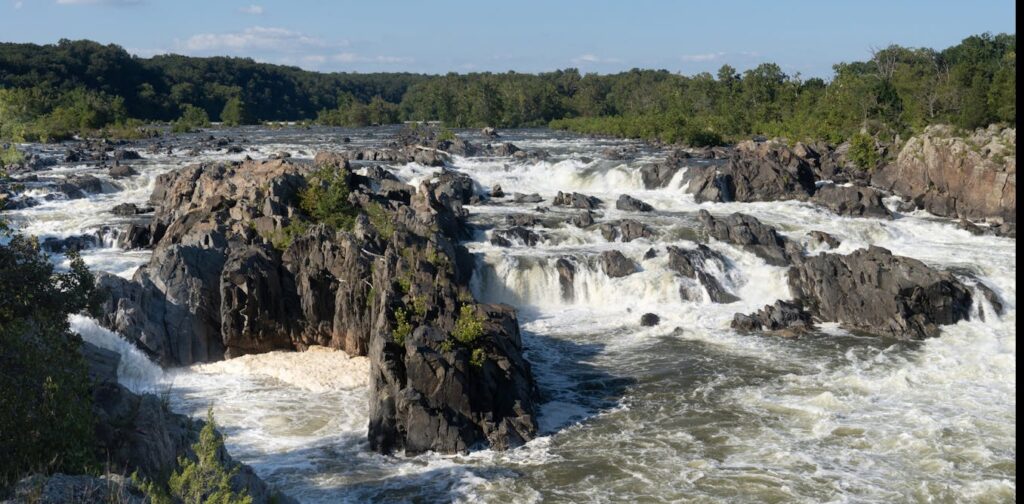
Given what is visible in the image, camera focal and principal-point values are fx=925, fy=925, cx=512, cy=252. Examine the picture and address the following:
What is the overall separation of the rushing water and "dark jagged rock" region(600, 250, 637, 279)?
339mm

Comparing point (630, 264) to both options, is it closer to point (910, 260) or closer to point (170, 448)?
point (910, 260)

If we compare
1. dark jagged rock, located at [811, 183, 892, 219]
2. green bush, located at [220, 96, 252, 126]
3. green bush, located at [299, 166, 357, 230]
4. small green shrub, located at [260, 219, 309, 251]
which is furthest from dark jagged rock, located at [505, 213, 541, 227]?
green bush, located at [220, 96, 252, 126]

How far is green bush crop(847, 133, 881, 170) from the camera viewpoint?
5681 cm

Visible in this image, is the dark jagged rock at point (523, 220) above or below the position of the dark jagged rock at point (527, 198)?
below

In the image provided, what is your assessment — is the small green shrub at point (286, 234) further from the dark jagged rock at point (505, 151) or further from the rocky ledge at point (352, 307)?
the dark jagged rock at point (505, 151)

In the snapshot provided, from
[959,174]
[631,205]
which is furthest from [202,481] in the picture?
[959,174]

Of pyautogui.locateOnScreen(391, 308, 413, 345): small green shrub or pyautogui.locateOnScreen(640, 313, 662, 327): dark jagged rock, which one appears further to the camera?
pyautogui.locateOnScreen(640, 313, 662, 327): dark jagged rock

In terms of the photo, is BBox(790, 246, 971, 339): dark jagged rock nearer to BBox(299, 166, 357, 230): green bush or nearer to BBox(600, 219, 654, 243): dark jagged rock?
BBox(600, 219, 654, 243): dark jagged rock

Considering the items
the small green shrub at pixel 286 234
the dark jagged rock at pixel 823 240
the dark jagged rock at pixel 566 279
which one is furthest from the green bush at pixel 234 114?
the dark jagged rock at pixel 823 240

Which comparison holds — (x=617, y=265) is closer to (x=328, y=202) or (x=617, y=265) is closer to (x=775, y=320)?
(x=775, y=320)

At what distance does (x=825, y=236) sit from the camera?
38.9 m

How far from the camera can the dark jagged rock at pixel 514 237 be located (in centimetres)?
3781

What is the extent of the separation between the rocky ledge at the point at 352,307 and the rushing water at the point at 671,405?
81 cm

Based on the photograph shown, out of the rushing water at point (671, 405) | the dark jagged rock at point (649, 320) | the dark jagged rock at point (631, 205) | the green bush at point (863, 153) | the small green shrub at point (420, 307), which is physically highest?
the green bush at point (863, 153)
